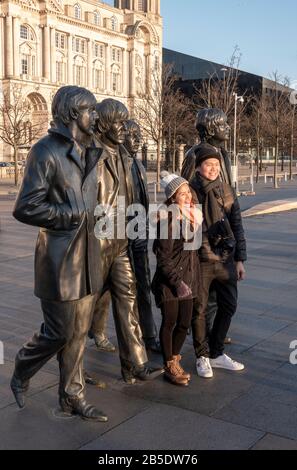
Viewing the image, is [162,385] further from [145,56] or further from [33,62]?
[145,56]

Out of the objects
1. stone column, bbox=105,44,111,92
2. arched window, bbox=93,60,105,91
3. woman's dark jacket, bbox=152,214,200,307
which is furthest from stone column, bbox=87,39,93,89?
woman's dark jacket, bbox=152,214,200,307

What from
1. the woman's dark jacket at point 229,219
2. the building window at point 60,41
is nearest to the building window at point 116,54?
the building window at point 60,41

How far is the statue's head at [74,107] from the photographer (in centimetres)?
341

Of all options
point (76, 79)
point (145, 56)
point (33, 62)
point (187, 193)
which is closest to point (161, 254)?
point (187, 193)

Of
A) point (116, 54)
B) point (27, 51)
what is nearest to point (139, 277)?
point (27, 51)

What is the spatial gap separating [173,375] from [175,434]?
86 centimetres

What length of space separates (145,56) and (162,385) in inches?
3731

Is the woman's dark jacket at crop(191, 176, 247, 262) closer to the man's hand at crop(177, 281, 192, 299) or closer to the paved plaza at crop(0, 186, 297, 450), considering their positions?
the man's hand at crop(177, 281, 192, 299)

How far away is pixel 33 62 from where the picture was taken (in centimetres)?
7456

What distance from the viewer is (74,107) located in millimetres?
3412

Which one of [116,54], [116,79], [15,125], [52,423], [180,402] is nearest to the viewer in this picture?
[52,423]

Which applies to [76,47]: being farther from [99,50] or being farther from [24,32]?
[24,32]

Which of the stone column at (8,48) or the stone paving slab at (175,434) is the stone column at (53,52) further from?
the stone paving slab at (175,434)

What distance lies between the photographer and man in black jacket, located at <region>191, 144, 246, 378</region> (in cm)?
448
